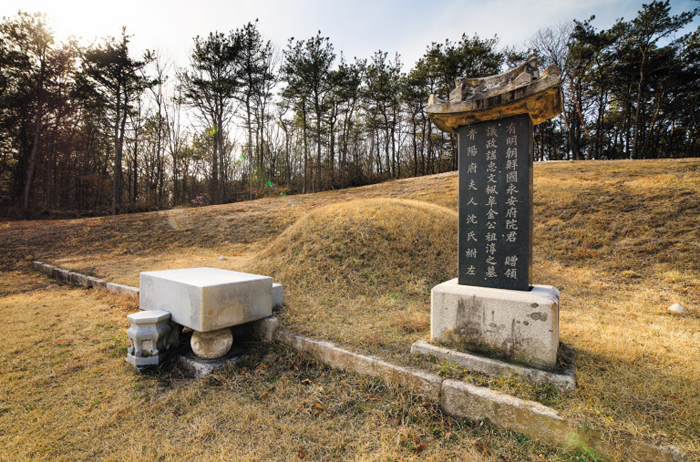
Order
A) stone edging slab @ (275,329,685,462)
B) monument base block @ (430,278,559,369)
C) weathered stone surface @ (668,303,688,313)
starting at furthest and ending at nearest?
weathered stone surface @ (668,303,688,313)
monument base block @ (430,278,559,369)
stone edging slab @ (275,329,685,462)

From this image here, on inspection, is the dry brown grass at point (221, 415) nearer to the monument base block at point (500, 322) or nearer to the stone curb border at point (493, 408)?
the stone curb border at point (493, 408)

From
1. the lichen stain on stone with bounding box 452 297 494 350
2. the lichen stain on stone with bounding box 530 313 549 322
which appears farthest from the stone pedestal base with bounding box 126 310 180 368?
the lichen stain on stone with bounding box 530 313 549 322

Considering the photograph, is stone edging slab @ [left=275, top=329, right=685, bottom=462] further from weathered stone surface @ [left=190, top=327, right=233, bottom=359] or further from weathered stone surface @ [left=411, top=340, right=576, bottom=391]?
weathered stone surface @ [left=190, top=327, right=233, bottom=359]

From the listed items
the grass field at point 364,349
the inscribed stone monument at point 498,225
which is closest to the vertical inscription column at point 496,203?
the inscribed stone monument at point 498,225

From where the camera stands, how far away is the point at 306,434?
2221mm

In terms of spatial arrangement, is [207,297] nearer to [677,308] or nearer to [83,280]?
[83,280]

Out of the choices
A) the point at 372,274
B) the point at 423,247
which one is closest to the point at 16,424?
the point at 372,274

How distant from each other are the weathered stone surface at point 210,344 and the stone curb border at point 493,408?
805 mm

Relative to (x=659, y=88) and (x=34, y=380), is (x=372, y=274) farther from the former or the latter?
(x=659, y=88)

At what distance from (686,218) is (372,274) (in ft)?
22.9

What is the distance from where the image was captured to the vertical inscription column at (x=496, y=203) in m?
2.80

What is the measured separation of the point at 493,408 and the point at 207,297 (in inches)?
102

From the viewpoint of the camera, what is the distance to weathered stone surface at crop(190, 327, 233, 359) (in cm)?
315

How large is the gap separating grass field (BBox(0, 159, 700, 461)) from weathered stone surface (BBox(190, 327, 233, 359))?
0.88ft
